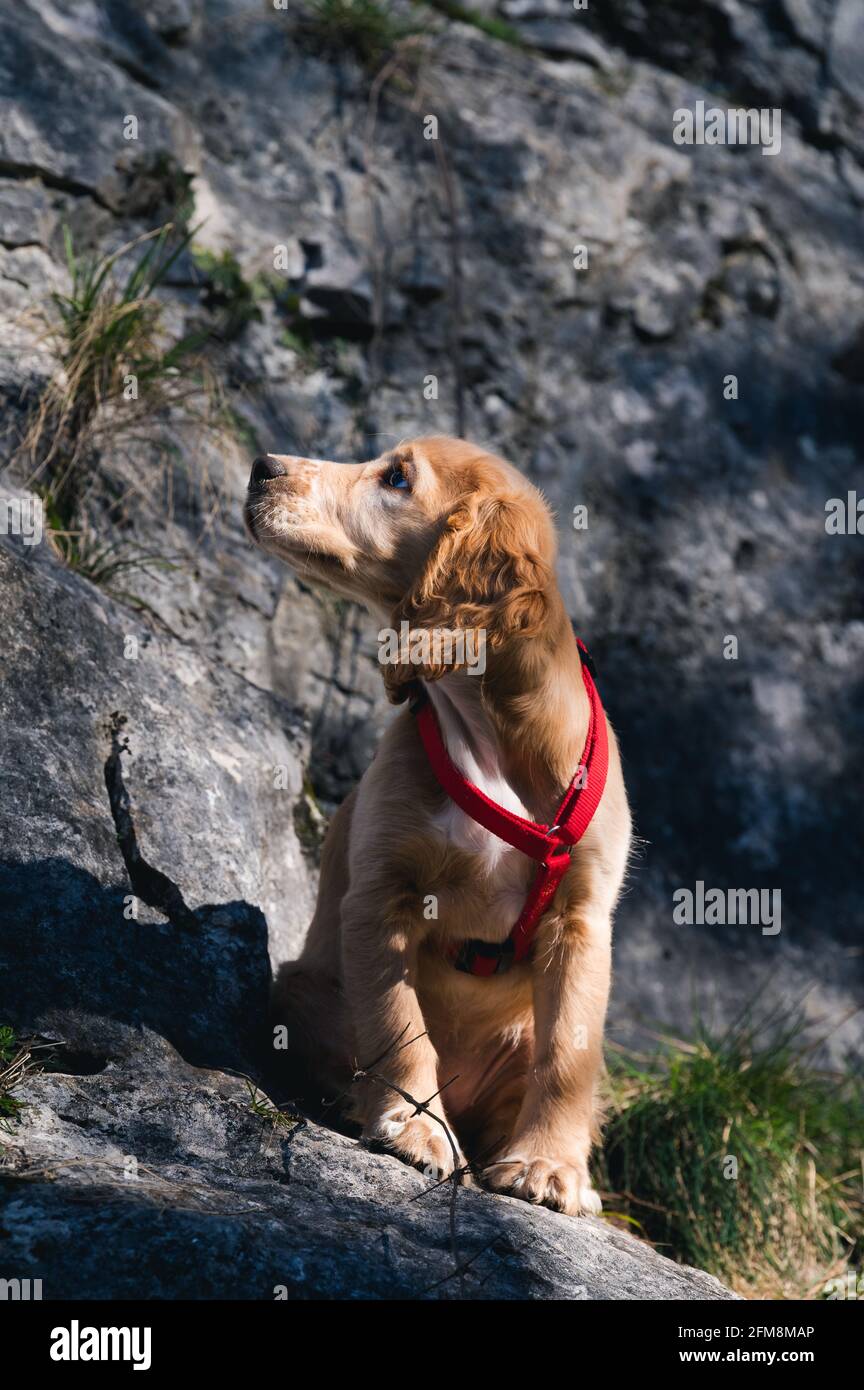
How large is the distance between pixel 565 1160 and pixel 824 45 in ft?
25.1

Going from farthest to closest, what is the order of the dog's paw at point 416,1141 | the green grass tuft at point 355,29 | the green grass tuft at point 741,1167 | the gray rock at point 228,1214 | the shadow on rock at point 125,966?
1. the green grass tuft at point 355,29
2. the green grass tuft at point 741,1167
3. the shadow on rock at point 125,966
4. the dog's paw at point 416,1141
5. the gray rock at point 228,1214

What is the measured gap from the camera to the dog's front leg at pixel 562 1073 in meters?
3.27

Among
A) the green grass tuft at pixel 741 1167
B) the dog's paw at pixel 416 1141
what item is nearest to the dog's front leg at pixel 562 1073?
the dog's paw at pixel 416 1141

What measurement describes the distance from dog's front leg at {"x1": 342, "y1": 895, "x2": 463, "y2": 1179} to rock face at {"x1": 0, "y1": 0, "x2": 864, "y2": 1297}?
0.41 metres

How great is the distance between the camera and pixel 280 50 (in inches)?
269

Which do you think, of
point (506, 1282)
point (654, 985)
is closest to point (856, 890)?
point (654, 985)

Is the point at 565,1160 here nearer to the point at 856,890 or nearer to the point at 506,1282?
the point at 506,1282

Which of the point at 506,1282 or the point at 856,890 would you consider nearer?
the point at 506,1282

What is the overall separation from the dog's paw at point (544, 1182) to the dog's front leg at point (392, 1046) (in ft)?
0.48

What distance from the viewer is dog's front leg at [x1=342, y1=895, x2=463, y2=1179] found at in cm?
323

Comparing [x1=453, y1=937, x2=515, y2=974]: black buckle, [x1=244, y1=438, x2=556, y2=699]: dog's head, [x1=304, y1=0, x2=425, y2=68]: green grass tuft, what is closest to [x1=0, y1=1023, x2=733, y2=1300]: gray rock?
[x1=453, y1=937, x2=515, y2=974]: black buckle

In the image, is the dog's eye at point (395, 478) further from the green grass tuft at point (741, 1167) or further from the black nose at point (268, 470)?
the green grass tuft at point (741, 1167)

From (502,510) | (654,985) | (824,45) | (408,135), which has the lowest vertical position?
(654,985)

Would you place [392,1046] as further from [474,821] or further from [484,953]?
[474,821]
